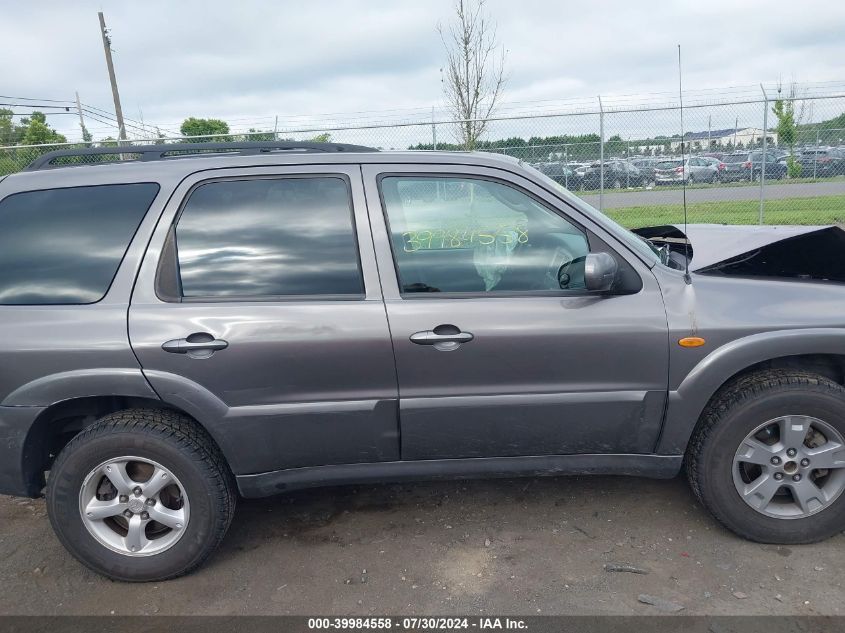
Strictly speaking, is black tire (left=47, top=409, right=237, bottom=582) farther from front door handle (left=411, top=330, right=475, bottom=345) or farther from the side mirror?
the side mirror

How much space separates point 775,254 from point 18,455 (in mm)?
3662

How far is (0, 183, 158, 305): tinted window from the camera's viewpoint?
280 centimetres

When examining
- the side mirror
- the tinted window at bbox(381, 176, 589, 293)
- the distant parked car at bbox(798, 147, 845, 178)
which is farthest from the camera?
the distant parked car at bbox(798, 147, 845, 178)

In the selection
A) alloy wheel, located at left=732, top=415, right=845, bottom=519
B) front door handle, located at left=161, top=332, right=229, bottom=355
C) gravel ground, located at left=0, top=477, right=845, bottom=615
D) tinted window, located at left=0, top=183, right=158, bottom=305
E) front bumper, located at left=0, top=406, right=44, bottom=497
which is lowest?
gravel ground, located at left=0, top=477, right=845, bottom=615

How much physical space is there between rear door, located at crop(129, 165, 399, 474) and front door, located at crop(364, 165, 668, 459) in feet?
0.39

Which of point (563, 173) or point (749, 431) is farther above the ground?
point (563, 173)

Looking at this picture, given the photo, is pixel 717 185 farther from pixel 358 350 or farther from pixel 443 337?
pixel 358 350

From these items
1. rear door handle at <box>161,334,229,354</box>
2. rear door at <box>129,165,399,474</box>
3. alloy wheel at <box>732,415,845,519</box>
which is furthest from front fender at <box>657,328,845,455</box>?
rear door handle at <box>161,334,229,354</box>

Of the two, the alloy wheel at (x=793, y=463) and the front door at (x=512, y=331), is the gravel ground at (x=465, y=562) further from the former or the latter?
the front door at (x=512, y=331)

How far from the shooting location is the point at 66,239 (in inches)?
112

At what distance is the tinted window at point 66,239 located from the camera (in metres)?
2.80

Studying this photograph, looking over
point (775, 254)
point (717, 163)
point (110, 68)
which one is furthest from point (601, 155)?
point (110, 68)

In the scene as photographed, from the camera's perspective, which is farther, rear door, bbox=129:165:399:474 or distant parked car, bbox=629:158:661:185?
distant parked car, bbox=629:158:661:185

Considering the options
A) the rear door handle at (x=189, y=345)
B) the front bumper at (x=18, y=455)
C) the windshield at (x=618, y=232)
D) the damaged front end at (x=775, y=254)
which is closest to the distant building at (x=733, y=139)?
the damaged front end at (x=775, y=254)
